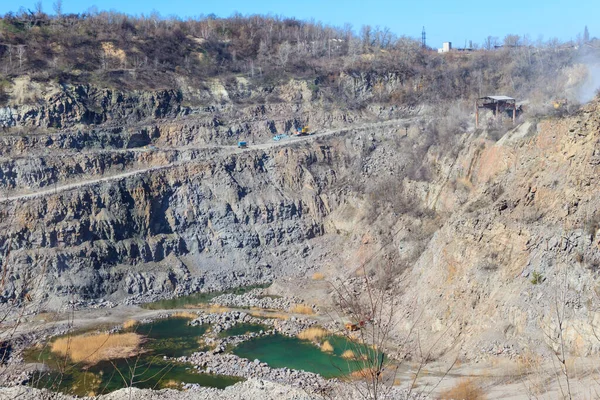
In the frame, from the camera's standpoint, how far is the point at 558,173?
3062cm

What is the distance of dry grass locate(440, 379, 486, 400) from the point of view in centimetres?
2314

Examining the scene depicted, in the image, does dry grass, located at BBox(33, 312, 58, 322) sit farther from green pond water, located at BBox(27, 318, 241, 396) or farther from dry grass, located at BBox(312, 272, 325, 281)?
dry grass, located at BBox(312, 272, 325, 281)

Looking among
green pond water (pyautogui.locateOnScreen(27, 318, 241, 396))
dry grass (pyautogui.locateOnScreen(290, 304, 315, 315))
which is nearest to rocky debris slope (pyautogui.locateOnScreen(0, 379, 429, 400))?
green pond water (pyautogui.locateOnScreen(27, 318, 241, 396))

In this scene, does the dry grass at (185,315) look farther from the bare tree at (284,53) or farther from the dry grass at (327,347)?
the bare tree at (284,53)

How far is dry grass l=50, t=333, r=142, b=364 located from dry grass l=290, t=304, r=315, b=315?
29.3 ft

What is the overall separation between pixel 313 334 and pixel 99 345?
10.7 metres

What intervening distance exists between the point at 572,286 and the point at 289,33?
2196 inches

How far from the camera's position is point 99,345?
3281cm

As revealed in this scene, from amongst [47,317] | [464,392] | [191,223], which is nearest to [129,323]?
[47,317]

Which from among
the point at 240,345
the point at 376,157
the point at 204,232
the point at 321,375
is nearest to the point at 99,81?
the point at 204,232

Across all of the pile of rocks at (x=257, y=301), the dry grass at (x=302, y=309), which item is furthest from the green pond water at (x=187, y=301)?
the dry grass at (x=302, y=309)

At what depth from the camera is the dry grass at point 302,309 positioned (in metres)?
37.9

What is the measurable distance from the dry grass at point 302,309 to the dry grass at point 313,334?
312 centimetres

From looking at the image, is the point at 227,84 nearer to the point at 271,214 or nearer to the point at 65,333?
the point at 271,214
